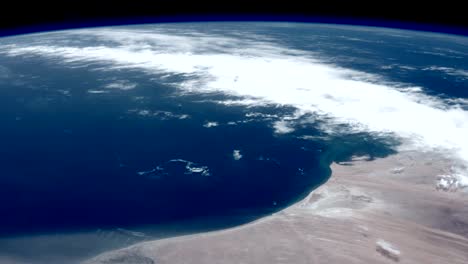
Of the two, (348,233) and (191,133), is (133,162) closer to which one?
(191,133)

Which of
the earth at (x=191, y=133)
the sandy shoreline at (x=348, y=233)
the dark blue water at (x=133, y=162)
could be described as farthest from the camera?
the dark blue water at (x=133, y=162)

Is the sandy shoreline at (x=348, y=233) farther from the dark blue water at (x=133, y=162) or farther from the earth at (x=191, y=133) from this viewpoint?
the dark blue water at (x=133, y=162)

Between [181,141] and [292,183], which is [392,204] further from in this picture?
[181,141]

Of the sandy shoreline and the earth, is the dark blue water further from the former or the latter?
the sandy shoreline

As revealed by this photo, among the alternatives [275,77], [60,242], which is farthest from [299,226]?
[275,77]

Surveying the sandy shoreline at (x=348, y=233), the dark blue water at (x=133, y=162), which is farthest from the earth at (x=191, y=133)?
the sandy shoreline at (x=348, y=233)

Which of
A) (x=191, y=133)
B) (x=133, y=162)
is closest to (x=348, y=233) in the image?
(x=133, y=162)

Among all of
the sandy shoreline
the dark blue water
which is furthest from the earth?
the sandy shoreline
